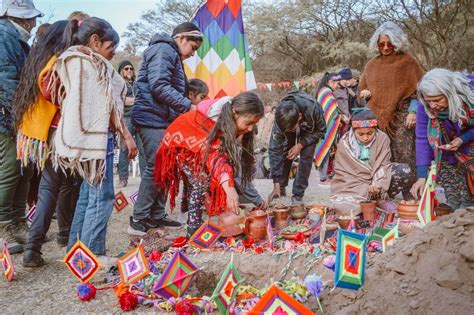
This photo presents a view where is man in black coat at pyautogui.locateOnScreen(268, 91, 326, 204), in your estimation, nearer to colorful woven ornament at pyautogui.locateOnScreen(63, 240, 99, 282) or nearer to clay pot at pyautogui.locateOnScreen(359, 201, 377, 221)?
clay pot at pyautogui.locateOnScreen(359, 201, 377, 221)

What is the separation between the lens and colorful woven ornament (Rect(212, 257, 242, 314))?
A: 183 centimetres

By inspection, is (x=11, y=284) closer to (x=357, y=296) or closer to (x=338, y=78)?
(x=357, y=296)

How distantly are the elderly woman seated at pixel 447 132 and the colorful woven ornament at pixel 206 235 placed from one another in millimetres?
1403

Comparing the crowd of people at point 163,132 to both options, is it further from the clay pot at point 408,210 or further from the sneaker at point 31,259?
the clay pot at point 408,210

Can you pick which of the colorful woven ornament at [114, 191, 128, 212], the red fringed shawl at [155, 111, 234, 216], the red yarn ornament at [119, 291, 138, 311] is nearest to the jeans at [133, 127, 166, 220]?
the red fringed shawl at [155, 111, 234, 216]

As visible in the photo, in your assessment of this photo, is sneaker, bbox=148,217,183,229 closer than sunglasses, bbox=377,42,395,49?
Yes

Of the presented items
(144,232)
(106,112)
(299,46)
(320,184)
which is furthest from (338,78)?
(299,46)

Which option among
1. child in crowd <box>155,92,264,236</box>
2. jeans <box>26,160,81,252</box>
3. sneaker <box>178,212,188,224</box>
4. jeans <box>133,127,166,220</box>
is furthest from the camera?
sneaker <box>178,212,188,224</box>

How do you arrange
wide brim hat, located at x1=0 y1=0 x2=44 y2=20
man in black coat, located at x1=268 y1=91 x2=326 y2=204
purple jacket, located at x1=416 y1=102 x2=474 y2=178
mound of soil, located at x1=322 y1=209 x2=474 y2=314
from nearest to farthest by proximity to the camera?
mound of soil, located at x1=322 y1=209 x2=474 y2=314 → wide brim hat, located at x1=0 y1=0 x2=44 y2=20 → purple jacket, located at x1=416 y1=102 x2=474 y2=178 → man in black coat, located at x1=268 y1=91 x2=326 y2=204

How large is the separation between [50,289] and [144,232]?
108 centimetres

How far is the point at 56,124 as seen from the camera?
2633 mm

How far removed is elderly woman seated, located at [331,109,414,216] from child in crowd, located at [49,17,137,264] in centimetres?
181

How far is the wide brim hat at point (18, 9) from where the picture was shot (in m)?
2.95

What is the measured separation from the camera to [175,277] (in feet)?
6.37
